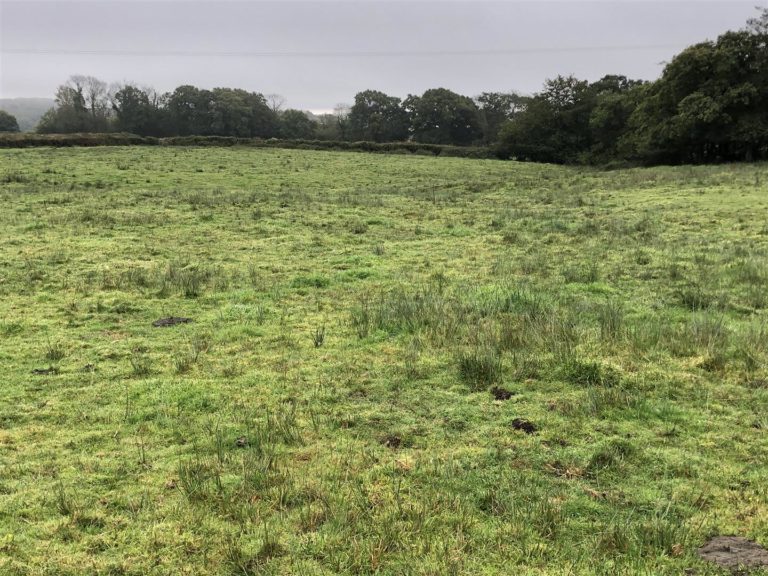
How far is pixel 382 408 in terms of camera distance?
19.3 ft

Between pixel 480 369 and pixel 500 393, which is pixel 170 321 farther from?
pixel 500 393

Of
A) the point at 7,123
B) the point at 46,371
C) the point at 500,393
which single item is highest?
the point at 7,123

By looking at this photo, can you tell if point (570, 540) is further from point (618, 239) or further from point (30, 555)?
point (618, 239)

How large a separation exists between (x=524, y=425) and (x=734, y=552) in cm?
204

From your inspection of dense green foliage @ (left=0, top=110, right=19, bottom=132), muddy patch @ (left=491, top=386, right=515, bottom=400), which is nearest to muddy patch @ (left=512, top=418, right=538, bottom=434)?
muddy patch @ (left=491, top=386, right=515, bottom=400)

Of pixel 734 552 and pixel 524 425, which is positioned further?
pixel 524 425

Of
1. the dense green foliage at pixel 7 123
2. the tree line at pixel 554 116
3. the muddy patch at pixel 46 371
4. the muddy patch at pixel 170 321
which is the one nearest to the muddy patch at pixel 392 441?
the muddy patch at pixel 46 371

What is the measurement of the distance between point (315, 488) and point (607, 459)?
8.18 ft

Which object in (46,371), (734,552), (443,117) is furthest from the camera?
(443,117)

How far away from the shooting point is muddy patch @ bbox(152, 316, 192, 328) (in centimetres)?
897

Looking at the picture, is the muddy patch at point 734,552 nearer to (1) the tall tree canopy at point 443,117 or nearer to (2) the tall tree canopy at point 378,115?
(1) the tall tree canopy at point 443,117

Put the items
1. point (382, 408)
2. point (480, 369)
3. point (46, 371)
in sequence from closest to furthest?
1. point (382, 408)
2. point (480, 369)
3. point (46, 371)

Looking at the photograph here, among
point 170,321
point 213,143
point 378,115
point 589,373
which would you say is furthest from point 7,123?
point 589,373

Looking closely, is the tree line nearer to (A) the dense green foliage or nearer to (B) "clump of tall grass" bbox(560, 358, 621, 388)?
(A) the dense green foliage
